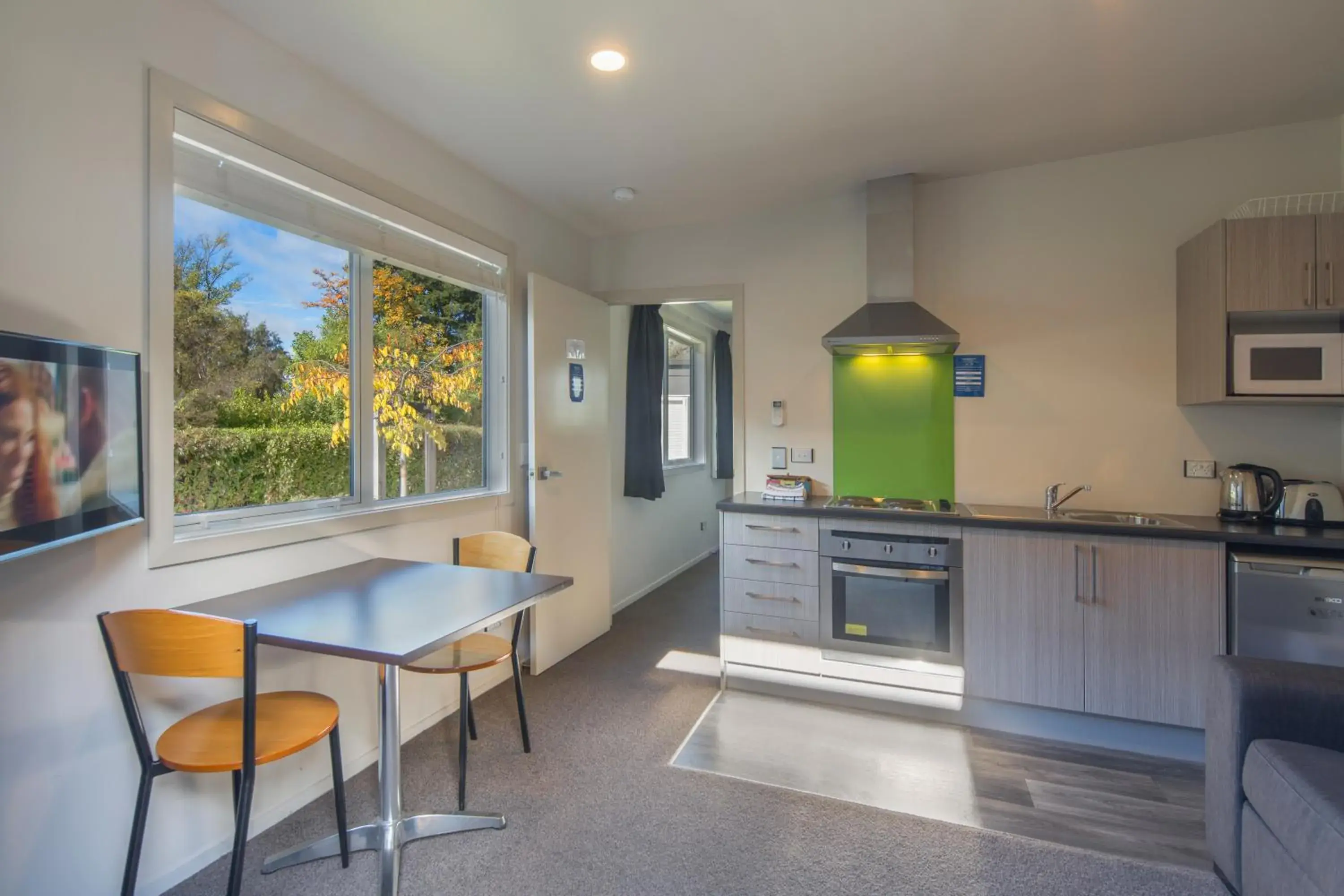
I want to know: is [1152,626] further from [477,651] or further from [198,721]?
[198,721]

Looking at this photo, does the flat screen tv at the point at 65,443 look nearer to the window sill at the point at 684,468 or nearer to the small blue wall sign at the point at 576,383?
the small blue wall sign at the point at 576,383

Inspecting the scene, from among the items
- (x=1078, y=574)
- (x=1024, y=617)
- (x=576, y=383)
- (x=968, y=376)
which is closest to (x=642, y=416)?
(x=576, y=383)

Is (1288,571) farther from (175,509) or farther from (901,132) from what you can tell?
(175,509)

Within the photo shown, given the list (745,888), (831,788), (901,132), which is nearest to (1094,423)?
(901,132)

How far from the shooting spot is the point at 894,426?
3.35 meters

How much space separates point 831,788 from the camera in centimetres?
224

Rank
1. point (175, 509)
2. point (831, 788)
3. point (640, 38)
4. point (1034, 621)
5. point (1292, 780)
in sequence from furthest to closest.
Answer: point (1034, 621)
point (831, 788)
point (640, 38)
point (175, 509)
point (1292, 780)

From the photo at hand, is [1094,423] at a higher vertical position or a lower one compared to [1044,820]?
higher

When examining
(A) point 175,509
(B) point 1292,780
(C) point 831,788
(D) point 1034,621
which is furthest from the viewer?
(D) point 1034,621

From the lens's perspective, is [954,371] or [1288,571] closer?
[1288,571]

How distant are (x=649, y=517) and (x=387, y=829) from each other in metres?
3.28

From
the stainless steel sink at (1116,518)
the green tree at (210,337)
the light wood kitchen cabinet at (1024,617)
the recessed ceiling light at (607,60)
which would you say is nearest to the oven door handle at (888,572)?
the light wood kitchen cabinet at (1024,617)

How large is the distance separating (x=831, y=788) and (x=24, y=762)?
7.60 ft

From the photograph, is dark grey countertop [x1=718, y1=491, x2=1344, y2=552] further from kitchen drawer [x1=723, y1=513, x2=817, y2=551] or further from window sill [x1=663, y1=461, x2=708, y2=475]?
window sill [x1=663, y1=461, x2=708, y2=475]
